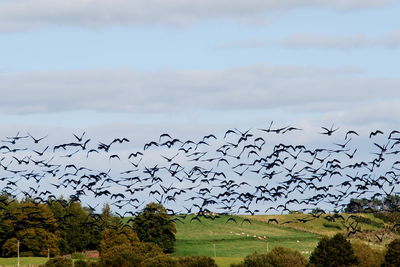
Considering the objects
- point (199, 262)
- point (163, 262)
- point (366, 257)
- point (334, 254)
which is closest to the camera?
point (334, 254)

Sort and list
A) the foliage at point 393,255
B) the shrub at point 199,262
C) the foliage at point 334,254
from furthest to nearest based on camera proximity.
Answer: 1. the shrub at point 199,262
2. the foliage at point 334,254
3. the foliage at point 393,255

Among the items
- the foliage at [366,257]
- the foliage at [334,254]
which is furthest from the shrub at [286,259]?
the foliage at [366,257]

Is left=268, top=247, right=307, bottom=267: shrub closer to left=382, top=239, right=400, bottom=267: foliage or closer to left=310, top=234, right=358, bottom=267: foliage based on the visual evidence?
left=310, top=234, right=358, bottom=267: foliage

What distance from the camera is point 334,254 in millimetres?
135750

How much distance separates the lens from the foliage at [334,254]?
13575 cm

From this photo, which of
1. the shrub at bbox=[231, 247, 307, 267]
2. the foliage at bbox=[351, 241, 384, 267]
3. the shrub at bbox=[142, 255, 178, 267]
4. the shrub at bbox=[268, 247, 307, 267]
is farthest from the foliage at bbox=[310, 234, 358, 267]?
the shrub at bbox=[142, 255, 178, 267]

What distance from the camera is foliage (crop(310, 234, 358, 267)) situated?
136 metres

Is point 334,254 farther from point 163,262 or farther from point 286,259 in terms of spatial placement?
point 163,262

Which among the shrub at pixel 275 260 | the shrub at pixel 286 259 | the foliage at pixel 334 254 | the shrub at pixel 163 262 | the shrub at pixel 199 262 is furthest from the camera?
the shrub at pixel 286 259

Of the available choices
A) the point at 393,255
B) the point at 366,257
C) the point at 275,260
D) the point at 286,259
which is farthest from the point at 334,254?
the point at 286,259

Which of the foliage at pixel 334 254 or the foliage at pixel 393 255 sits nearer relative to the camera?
the foliage at pixel 393 255

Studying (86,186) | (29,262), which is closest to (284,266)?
(86,186)

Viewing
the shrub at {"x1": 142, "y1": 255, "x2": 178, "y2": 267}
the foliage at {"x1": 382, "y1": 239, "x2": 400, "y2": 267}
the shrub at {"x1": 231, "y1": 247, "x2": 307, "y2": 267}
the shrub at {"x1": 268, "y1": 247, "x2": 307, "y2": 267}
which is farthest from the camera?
the shrub at {"x1": 268, "y1": 247, "x2": 307, "y2": 267}

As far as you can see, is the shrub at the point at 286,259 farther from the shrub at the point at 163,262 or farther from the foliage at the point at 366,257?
the shrub at the point at 163,262
